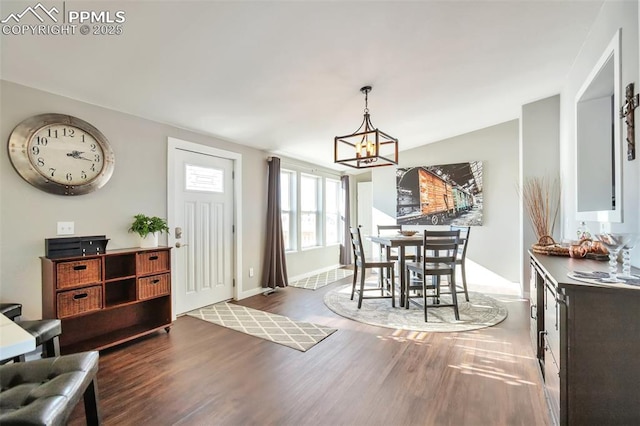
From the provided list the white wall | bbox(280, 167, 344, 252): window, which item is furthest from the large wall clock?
the white wall

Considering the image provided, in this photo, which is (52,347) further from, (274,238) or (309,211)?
(309,211)

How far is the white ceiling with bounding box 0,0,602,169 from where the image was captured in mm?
1872

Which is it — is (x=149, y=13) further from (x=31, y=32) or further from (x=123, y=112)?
(x=123, y=112)

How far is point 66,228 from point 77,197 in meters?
0.28

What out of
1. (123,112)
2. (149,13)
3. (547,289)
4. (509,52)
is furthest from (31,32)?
(509,52)

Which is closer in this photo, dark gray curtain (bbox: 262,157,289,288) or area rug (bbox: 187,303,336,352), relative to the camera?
area rug (bbox: 187,303,336,352)

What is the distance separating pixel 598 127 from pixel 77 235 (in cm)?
468

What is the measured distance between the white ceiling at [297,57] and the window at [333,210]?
2.80 meters

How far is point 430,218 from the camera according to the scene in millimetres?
5410

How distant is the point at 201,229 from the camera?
374 centimetres

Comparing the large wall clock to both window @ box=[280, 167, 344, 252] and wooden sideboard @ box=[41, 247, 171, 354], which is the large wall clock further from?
window @ box=[280, 167, 344, 252]

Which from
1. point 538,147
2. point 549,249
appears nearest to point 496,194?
point 538,147

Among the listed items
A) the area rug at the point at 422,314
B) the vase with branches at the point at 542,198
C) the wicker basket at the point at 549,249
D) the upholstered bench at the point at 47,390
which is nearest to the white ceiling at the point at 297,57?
the vase with branches at the point at 542,198

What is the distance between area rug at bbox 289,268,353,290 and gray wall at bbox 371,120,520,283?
234 cm
